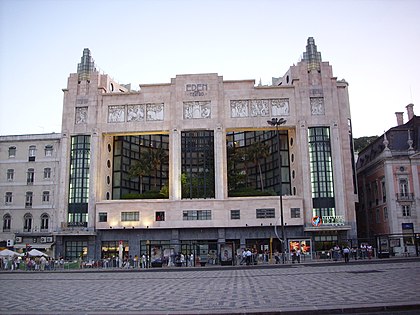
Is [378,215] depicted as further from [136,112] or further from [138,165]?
[136,112]

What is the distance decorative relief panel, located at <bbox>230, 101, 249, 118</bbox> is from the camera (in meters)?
66.9

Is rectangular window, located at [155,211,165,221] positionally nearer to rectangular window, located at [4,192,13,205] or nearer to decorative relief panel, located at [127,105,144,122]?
decorative relief panel, located at [127,105,144,122]

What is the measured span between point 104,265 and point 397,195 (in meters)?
39.7

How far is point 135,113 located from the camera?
67875 millimetres

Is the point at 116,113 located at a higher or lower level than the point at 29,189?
higher

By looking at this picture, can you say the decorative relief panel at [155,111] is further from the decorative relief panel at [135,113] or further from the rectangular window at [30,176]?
the rectangular window at [30,176]

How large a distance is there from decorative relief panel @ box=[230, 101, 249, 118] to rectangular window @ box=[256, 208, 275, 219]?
46.2 feet

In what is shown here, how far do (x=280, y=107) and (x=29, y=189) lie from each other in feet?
124

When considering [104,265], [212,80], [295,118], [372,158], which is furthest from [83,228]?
[372,158]

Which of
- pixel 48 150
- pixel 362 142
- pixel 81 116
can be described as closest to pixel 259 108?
pixel 81 116

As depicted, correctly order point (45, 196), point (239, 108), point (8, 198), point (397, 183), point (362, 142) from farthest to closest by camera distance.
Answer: point (362, 142)
point (239, 108)
point (8, 198)
point (45, 196)
point (397, 183)

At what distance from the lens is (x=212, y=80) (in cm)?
6781

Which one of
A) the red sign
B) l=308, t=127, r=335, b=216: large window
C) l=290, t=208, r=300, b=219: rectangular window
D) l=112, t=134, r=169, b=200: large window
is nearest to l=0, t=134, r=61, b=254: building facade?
l=112, t=134, r=169, b=200: large window

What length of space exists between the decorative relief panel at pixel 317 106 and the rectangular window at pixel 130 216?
28.7 metres
